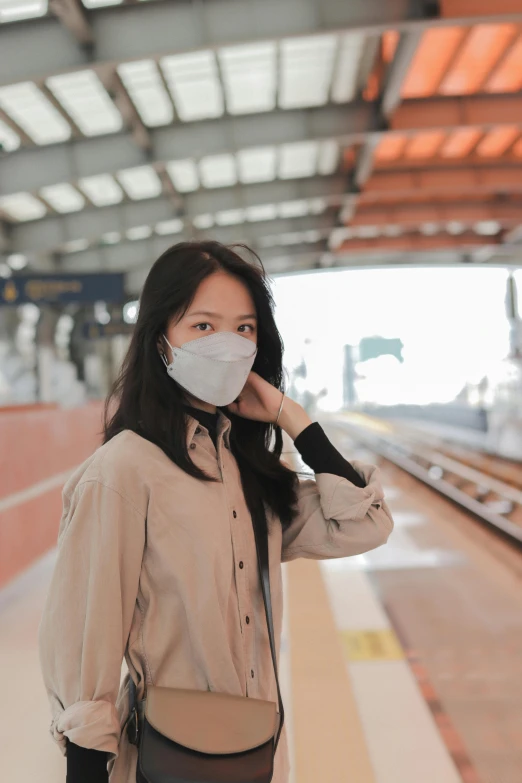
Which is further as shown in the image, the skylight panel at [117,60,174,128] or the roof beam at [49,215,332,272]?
the roof beam at [49,215,332,272]

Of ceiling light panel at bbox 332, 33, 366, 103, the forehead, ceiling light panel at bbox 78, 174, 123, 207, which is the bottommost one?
the forehead

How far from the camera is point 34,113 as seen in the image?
12672 millimetres

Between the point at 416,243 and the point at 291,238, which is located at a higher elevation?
the point at 291,238

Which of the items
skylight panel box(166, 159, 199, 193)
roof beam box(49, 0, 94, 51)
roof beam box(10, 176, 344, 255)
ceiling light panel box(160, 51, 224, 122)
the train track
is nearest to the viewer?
roof beam box(49, 0, 94, 51)

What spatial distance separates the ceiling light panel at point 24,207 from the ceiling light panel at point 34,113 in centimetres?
364

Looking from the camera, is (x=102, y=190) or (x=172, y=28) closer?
(x=172, y=28)

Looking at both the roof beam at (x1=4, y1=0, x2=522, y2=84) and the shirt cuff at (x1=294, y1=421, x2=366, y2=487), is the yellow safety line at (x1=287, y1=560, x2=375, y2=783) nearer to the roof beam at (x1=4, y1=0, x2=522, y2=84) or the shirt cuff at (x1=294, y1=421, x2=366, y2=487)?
the shirt cuff at (x1=294, y1=421, x2=366, y2=487)

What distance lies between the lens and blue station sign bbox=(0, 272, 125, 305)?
1212 cm

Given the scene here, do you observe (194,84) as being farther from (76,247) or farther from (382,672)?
(382,672)

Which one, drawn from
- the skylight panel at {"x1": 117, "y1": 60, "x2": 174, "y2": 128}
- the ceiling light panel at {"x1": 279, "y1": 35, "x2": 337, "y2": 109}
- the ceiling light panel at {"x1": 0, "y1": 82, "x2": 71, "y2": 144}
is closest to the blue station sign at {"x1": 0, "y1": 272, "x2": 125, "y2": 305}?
the ceiling light panel at {"x1": 0, "y1": 82, "x2": 71, "y2": 144}

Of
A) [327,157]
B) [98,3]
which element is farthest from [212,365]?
[327,157]

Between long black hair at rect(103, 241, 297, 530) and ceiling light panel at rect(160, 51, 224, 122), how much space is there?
33.7ft

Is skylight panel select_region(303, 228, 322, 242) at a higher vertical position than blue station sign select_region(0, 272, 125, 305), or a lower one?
higher

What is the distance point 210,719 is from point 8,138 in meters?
14.2
